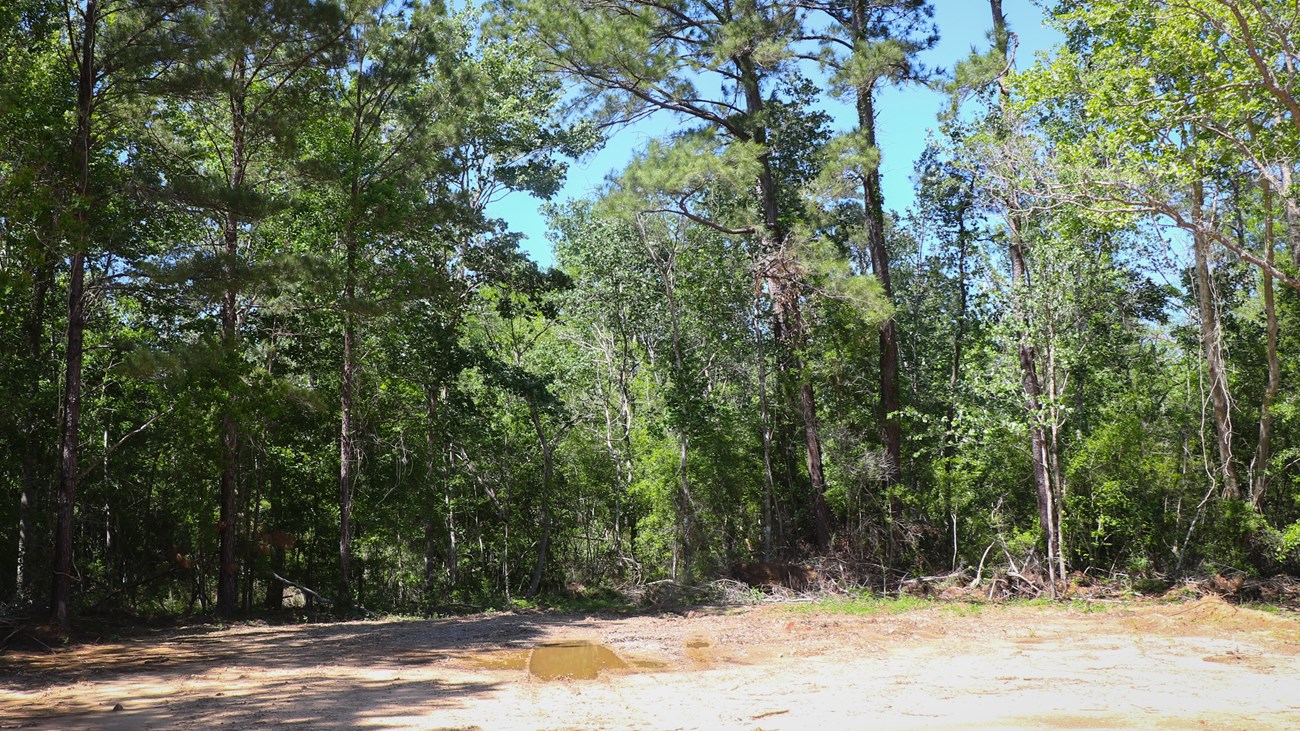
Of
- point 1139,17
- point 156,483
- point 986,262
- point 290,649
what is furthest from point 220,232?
point 1139,17

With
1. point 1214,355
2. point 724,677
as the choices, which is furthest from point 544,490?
point 1214,355

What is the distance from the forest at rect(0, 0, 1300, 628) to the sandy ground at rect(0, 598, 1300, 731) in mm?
3199

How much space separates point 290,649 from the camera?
11023 millimetres

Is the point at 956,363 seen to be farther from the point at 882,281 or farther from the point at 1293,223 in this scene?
the point at 1293,223

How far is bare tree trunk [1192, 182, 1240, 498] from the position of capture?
15625mm

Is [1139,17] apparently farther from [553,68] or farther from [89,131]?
[89,131]

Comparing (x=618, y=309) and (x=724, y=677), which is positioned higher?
(x=618, y=309)

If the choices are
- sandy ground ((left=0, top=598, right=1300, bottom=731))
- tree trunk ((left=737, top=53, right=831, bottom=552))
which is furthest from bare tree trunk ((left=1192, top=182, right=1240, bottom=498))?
tree trunk ((left=737, top=53, right=831, bottom=552))

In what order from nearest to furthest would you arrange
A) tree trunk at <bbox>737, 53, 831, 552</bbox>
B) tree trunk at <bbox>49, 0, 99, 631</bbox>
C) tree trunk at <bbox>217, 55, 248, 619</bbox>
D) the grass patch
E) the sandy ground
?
the sandy ground → tree trunk at <bbox>49, 0, 99, 631</bbox> → tree trunk at <bbox>217, 55, 248, 619</bbox> → the grass patch → tree trunk at <bbox>737, 53, 831, 552</bbox>

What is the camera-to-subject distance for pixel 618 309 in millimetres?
21453

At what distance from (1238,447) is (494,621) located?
14031 millimetres

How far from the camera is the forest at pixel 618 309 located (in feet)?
41.2

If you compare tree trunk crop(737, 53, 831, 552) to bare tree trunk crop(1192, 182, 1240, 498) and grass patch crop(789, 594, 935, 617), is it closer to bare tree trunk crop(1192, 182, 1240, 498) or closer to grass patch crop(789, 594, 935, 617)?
grass patch crop(789, 594, 935, 617)

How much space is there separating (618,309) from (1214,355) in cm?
1206
